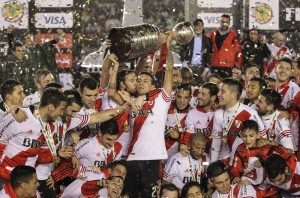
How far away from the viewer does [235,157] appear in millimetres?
8477

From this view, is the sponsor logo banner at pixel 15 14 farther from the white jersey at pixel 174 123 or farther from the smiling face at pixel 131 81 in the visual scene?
the smiling face at pixel 131 81

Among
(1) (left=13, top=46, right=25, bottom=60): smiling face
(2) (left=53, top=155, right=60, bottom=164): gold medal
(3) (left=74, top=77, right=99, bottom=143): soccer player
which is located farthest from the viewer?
(1) (left=13, top=46, right=25, bottom=60): smiling face

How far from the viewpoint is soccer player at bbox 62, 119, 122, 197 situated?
8.57 m

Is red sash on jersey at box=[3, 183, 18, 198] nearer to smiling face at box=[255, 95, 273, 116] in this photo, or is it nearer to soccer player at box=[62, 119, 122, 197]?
soccer player at box=[62, 119, 122, 197]

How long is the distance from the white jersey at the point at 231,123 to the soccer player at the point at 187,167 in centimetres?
16

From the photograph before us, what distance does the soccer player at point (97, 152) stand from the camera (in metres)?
8.57

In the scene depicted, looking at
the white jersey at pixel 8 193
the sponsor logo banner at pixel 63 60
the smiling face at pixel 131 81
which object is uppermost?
the smiling face at pixel 131 81

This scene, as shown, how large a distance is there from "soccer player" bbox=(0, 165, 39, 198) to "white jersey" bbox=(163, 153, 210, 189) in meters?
2.21

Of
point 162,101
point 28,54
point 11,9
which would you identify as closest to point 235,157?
point 162,101

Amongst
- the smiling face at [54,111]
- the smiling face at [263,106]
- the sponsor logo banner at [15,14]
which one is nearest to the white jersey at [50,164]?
the smiling face at [54,111]

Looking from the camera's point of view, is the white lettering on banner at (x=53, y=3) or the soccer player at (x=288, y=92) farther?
the white lettering on banner at (x=53, y=3)

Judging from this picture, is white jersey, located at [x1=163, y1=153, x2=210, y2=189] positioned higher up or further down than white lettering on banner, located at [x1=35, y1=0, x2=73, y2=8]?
further down

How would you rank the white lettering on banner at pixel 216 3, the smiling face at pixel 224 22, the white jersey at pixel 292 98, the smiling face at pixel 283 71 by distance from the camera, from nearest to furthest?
1. the white jersey at pixel 292 98
2. the smiling face at pixel 283 71
3. the smiling face at pixel 224 22
4. the white lettering on banner at pixel 216 3

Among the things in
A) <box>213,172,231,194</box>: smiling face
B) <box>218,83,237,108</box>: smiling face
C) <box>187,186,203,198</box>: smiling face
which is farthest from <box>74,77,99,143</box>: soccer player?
<box>213,172,231,194</box>: smiling face
